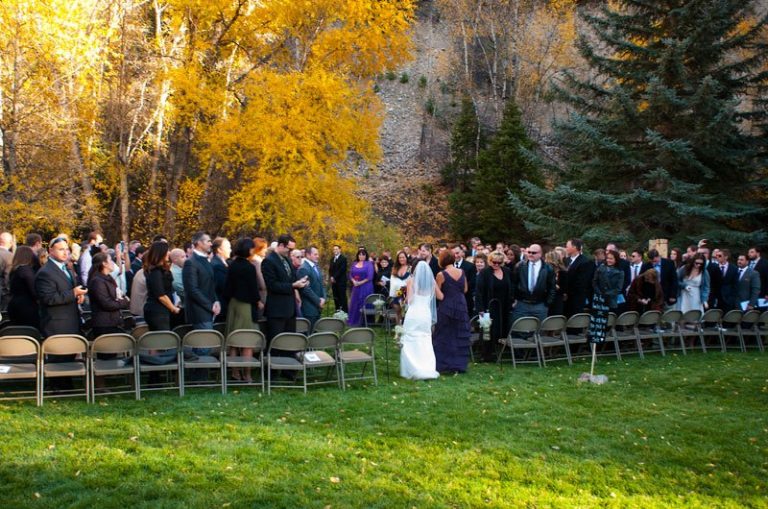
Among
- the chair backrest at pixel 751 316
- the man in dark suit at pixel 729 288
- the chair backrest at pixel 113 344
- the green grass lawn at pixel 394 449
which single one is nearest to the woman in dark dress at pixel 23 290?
the chair backrest at pixel 113 344

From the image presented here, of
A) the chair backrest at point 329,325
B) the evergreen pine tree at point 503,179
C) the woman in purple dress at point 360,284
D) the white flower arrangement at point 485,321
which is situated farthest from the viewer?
the evergreen pine tree at point 503,179

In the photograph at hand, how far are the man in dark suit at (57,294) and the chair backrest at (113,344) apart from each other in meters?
0.71

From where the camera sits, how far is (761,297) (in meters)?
13.8

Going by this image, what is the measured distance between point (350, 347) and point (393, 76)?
37.7m

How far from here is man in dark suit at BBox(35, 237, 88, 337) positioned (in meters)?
7.54

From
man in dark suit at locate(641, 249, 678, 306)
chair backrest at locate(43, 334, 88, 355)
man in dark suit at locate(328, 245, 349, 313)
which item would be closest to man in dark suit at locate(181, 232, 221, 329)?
chair backrest at locate(43, 334, 88, 355)

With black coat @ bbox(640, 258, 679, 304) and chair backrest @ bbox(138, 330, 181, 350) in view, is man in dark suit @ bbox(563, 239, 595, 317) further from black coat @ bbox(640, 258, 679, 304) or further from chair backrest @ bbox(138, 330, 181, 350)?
chair backrest @ bbox(138, 330, 181, 350)

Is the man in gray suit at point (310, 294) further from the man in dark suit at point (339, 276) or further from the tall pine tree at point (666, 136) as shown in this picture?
the tall pine tree at point (666, 136)

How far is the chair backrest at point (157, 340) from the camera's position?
24.3 ft

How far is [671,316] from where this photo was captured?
11.6 m

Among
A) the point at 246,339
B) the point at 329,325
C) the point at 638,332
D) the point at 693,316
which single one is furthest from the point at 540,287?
the point at 246,339

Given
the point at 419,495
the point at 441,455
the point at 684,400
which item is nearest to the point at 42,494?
the point at 419,495

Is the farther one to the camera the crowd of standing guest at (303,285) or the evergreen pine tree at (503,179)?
the evergreen pine tree at (503,179)

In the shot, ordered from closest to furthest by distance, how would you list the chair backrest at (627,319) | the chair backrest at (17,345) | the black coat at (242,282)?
1. the chair backrest at (17,345)
2. the black coat at (242,282)
3. the chair backrest at (627,319)
